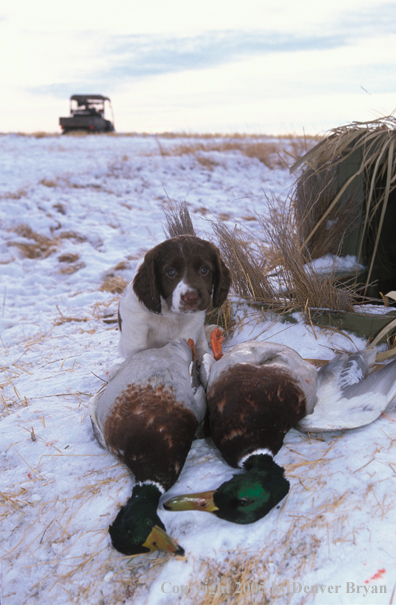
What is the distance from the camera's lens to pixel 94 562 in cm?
189

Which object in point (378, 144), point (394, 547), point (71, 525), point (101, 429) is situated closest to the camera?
point (394, 547)

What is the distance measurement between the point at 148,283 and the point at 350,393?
134 centimetres

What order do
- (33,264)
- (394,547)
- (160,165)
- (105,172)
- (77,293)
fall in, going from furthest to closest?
(160,165) < (105,172) < (33,264) < (77,293) < (394,547)

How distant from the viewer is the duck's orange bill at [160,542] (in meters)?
1.76

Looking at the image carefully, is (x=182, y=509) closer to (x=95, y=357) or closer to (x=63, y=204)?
(x=95, y=357)

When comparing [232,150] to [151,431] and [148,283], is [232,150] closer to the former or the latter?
[148,283]

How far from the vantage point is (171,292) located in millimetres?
2600

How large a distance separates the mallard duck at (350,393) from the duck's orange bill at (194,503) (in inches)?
32.2

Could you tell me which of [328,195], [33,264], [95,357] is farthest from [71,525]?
[33,264]

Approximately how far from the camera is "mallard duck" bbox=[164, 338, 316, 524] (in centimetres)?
189

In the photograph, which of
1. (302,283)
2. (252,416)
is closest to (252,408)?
(252,416)

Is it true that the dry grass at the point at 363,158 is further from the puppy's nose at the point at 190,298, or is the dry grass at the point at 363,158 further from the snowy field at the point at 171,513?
the puppy's nose at the point at 190,298

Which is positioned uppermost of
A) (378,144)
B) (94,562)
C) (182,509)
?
(378,144)

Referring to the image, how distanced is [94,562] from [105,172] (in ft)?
34.8
